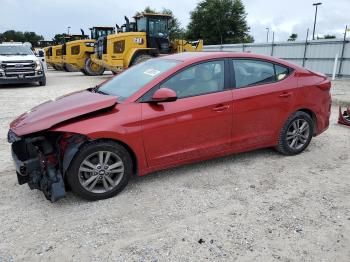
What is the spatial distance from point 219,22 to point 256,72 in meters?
56.9

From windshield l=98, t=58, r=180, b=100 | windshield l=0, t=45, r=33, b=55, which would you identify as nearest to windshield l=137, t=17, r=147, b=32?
windshield l=0, t=45, r=33, b=55

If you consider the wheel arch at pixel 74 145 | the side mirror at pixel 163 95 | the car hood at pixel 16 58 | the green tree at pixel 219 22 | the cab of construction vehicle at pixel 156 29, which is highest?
the green tree at pixel 219 22

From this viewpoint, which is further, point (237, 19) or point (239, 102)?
point (237, 19)

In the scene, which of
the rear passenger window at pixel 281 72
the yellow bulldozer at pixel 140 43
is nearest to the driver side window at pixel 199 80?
the rear passenger window at pixel 281 72

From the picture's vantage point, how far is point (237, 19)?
59.5 metres

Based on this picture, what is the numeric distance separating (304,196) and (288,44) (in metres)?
19.6

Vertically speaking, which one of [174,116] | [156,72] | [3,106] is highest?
[156,72]

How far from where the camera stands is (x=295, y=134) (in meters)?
5.00

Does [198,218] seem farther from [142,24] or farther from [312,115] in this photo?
[142,24]

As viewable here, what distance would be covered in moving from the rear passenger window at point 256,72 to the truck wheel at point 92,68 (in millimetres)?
17354

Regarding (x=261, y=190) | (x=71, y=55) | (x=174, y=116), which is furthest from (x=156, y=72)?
(x=71, y=55)

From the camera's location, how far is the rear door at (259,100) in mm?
4418

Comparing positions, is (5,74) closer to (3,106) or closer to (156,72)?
(3,106)

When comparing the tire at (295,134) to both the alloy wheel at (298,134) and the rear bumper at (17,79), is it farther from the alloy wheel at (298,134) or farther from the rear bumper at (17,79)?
the rear bumper at (17,79)
